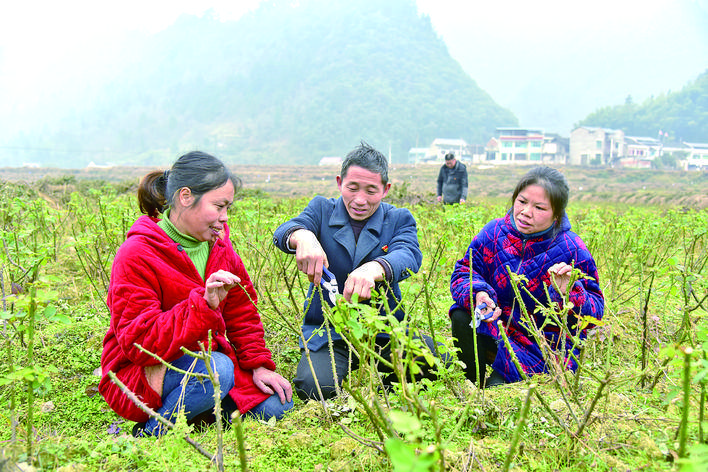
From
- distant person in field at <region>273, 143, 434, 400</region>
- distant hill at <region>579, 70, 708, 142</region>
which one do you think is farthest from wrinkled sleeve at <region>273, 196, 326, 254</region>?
distant hill at <region>579, 70, 708, 142</region>

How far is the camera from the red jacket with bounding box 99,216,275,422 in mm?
1805

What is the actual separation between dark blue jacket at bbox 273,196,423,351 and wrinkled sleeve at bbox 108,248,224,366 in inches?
26.3

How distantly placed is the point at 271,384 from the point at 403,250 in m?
0.88

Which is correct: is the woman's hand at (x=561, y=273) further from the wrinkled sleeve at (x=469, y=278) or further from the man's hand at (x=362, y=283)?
the man's hand at (x=362, y=283)

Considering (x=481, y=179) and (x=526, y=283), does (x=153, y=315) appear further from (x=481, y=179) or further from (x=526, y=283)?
(x=481, y=179)

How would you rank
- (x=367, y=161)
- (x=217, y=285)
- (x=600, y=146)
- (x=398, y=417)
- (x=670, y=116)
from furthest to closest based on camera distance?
1. (x=670, y=116)
2. (x=600, y=146)
3. (x=367, y=161)
4. (x=217, y=285)
5. (x=398, y=417)

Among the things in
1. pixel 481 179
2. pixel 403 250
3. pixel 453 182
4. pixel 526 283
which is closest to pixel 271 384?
pixel 403 250

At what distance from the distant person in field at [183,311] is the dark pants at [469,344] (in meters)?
0.93

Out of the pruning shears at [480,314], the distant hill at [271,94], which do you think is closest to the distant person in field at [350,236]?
the pruning shears at [480,314]

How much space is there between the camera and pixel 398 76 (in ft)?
401

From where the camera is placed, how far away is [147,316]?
72.0 inches

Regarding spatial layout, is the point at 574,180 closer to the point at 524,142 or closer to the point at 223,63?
the point at 524,142

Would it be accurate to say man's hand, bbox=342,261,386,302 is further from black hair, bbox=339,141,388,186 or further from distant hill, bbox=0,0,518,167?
distant hill, bbox=0,0,518,167

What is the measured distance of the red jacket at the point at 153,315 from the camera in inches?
71.1
